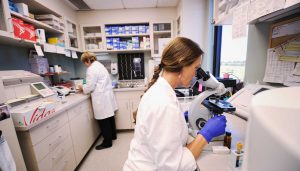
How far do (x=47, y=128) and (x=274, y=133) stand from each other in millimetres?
1731

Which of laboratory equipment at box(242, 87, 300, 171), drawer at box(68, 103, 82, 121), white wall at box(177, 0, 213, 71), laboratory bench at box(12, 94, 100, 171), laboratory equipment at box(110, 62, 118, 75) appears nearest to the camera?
laboratory equipment at box(242, 87, 300, 171)

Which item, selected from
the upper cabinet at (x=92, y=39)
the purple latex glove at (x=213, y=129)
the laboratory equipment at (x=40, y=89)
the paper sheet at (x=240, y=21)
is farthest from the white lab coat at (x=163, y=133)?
the upper cabinet at (x=92, y=39)

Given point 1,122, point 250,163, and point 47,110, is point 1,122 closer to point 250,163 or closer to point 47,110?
point 47,110

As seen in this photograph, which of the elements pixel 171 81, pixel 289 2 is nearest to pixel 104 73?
pixel 171 81

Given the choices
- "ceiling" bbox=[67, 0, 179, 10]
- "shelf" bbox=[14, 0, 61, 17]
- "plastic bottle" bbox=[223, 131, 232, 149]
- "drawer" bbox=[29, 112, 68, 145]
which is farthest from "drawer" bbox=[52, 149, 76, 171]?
"ceiling" bbox=[67, 0, 179, 10]

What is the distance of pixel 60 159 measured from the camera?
158cm

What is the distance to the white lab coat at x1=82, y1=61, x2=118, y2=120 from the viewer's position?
2253mm

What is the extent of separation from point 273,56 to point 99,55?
307 centimetres

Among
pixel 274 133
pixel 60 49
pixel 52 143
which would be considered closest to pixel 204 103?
pixel 274 133

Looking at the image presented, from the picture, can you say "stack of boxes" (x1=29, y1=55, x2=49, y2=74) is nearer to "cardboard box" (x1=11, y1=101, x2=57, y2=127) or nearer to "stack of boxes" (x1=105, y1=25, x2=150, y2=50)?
"cardboard box" (x1=11, y1=101, x2=57, y2=127)

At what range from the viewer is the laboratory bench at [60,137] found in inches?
49.6

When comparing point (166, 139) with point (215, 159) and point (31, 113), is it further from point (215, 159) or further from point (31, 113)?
point (31, 113)

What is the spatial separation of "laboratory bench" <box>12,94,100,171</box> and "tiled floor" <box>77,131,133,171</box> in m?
0.17

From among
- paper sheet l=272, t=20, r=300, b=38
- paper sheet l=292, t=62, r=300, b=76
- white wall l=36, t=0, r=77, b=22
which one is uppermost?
white wall l=36, t=0, r=77, b=22
